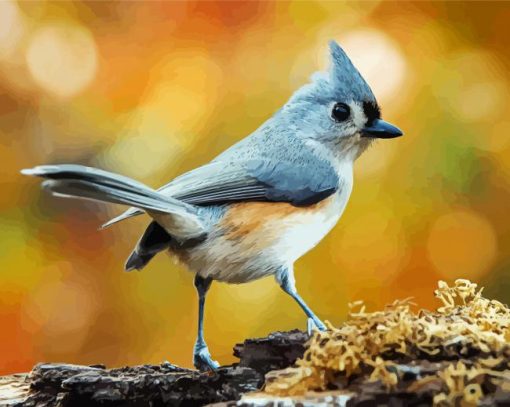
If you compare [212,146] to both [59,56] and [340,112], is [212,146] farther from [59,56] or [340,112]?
[340,112]

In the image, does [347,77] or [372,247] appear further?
[372,247]

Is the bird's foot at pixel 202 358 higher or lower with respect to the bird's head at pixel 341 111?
lower

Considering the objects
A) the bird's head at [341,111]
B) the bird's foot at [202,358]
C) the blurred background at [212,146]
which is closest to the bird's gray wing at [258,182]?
the bird's head at [341,111]

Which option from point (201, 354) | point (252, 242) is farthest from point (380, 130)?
point (201, 354)

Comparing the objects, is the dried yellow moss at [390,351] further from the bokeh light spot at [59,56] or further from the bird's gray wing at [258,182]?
the bokeh light spot at [59,56]

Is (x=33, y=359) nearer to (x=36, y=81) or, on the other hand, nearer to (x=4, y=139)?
(x=4, y=139)

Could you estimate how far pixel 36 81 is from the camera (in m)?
3.14

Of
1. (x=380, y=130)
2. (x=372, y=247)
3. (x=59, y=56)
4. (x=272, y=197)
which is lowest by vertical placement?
(x=372, y=247)

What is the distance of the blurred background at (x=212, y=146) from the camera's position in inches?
117

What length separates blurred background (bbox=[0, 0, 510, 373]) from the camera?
2973 mm

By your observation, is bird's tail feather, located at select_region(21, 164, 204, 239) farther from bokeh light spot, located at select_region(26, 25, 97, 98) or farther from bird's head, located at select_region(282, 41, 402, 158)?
bokeh light spot, located at select_region(26, 25, 97, 98)

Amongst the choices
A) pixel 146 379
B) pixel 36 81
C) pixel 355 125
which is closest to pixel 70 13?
pixel 36 81

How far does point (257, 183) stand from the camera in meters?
1.85

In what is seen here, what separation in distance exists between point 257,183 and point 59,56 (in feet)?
5.48
